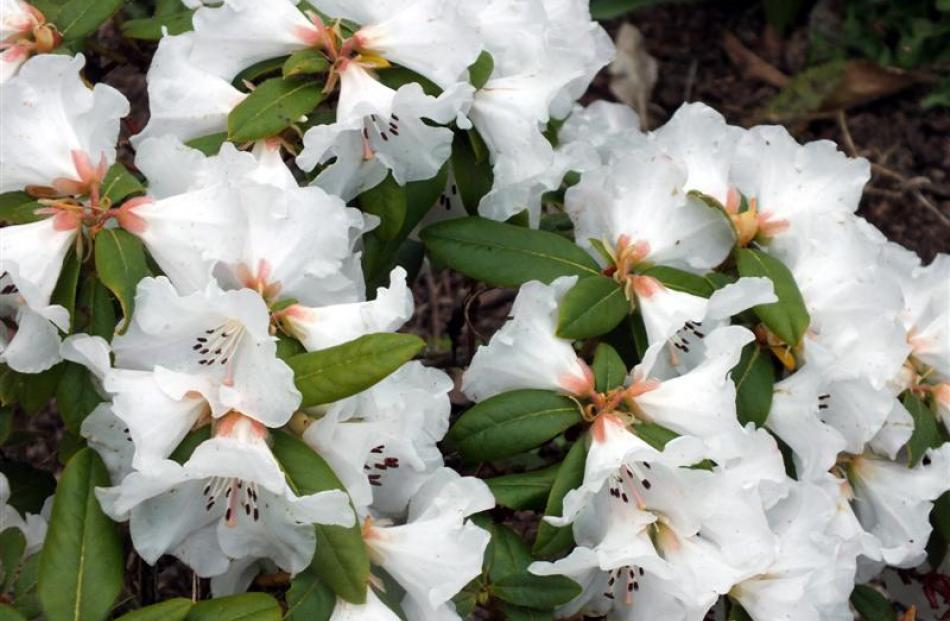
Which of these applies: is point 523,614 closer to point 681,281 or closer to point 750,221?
point 681,281

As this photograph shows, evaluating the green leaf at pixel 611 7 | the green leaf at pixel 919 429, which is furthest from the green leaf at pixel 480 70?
the green leaf at pixel 611 7

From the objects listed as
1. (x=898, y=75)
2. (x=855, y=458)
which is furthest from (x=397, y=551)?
(x=898, y=75)

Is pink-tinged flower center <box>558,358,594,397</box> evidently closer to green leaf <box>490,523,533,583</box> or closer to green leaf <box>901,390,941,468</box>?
green leaf <box>490,523,533,583</box>

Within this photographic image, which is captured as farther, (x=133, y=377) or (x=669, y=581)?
(x=669, y=581)

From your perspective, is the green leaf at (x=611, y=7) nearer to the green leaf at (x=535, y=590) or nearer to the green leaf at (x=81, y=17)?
the green leaf at (x=81, y=17)

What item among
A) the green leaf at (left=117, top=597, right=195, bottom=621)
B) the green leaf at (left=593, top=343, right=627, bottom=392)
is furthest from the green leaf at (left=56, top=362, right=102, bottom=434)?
the green leaf at (left=593, top=343, right=627, bottom=392)

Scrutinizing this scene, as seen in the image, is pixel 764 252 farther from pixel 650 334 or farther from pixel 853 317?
pixel 650 334

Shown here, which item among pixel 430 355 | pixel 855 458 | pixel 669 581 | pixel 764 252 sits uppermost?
pixel 764 252
